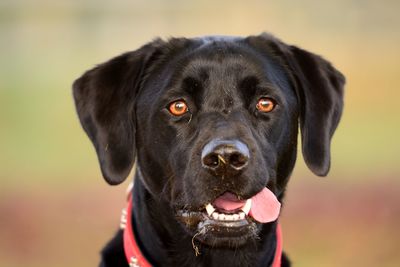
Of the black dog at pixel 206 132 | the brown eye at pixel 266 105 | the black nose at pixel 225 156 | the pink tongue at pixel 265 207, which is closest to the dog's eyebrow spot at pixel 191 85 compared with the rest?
the black dog at pixel 206 132

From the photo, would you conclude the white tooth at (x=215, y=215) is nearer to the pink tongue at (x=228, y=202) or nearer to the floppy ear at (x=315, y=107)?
the pink tongue at (x=228, y=202)

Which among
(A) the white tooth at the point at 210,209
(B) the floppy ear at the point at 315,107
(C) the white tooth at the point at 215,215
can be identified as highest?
(B) the floppy ear at the point at 315,107

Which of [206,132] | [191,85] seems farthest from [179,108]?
[206,132]

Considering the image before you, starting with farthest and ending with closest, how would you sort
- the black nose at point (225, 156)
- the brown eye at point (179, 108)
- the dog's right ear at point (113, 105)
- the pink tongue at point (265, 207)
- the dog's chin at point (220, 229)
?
the dog's right ear at point (113, 105) → the brown eye at point (179, 108) → the pink tongue at point (265, 207) → the dog's chin at point (220, 229) → the black nose at point (225, 156)

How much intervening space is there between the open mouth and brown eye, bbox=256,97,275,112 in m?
0.34

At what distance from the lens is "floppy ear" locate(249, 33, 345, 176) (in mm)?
4812

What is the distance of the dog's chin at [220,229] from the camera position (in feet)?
14.3

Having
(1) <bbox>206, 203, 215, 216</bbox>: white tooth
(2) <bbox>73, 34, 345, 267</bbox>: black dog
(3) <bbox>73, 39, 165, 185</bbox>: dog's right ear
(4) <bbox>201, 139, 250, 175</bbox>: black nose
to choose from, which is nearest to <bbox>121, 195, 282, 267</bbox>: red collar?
(2) <bbox>73, 34, 345, 267</bbox>: black dog

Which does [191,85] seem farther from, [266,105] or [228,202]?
[228,202]

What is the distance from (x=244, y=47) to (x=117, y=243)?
1031 mm

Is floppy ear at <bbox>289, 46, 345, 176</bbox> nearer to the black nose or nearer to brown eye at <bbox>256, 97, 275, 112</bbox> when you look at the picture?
brown eye at <bbox>256, 97, 275, 112</bbox>

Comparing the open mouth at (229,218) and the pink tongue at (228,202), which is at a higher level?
the pink tongue at (228,202)
